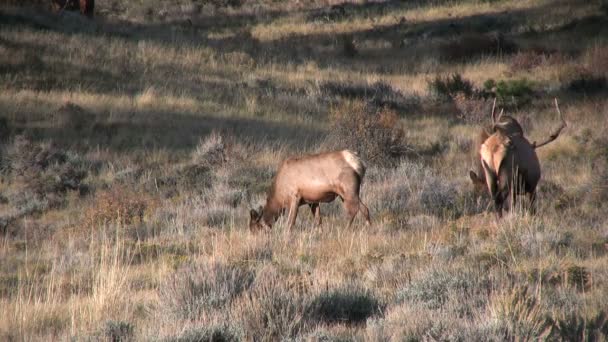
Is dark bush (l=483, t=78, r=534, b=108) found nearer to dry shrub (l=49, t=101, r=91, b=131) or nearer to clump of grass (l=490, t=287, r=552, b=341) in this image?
dry shrub (l=49, t=101, r=91, b=131)

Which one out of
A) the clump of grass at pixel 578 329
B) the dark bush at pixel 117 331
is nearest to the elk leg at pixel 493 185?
the clump of grass at pixel 578 329

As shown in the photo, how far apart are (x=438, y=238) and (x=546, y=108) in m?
13.1

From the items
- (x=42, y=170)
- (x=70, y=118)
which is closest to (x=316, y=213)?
(x=42, y=170)

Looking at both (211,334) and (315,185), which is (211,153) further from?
(211,334)

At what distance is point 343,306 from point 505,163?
142 inches

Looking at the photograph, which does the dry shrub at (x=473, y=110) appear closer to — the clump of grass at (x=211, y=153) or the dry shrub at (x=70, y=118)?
the clump of grass at (x=211, y=153)

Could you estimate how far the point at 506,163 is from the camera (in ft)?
29.9

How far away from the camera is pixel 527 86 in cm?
2256

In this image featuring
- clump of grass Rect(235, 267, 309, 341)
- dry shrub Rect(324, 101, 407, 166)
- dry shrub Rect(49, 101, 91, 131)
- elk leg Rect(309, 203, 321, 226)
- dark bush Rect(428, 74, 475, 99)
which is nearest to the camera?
clump of grass Rect(235, 267, 309, 341)

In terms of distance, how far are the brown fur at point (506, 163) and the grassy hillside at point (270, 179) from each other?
Result: 32 centimetres

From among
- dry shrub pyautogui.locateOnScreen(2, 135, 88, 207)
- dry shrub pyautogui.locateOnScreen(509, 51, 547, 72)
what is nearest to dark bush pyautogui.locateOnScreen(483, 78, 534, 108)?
dry shrub pyautogui.locateOnScreen(509, 51, 547, 72)

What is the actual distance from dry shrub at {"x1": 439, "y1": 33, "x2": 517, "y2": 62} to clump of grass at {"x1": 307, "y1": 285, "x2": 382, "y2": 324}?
23.6 meters

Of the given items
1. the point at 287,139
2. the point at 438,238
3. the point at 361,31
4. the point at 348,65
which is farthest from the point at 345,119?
the point at 361,31

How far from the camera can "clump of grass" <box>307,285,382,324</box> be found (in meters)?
6.09
